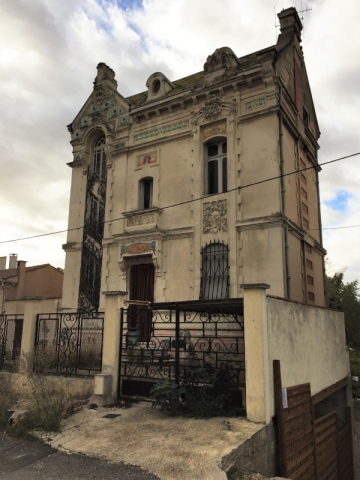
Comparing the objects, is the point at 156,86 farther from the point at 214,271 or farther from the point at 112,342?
the point at 112,342

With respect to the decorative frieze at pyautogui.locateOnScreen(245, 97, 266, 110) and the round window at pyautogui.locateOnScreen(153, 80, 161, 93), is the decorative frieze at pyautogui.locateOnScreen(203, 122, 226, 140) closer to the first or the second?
the decorative frieze at pyautogui.locateOnScreen(245, 97, 266, 110)

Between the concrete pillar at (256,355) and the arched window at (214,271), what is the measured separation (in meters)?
5.53

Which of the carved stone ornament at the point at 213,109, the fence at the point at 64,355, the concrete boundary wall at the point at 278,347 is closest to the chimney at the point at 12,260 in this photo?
the fence at the point at 64,355

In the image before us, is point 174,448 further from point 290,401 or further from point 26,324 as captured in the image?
point 26,324

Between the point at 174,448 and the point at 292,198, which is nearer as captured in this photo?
the point at 174,448

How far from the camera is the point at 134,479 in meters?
4.91

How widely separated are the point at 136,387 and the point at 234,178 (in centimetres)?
750

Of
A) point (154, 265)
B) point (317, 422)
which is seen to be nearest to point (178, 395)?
point (317, 422)

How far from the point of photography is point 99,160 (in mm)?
16828

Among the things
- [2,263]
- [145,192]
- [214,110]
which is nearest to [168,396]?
[145,192]

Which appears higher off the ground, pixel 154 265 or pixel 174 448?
pixel 154 265

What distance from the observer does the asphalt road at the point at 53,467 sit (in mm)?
5113

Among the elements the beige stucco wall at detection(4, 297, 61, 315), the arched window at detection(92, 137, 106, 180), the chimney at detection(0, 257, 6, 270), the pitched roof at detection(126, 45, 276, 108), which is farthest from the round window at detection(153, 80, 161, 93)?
the chimney at detection(0, 257, 6, 270)

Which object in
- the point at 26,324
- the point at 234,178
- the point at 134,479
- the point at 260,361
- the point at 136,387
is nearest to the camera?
the point at 134,479
